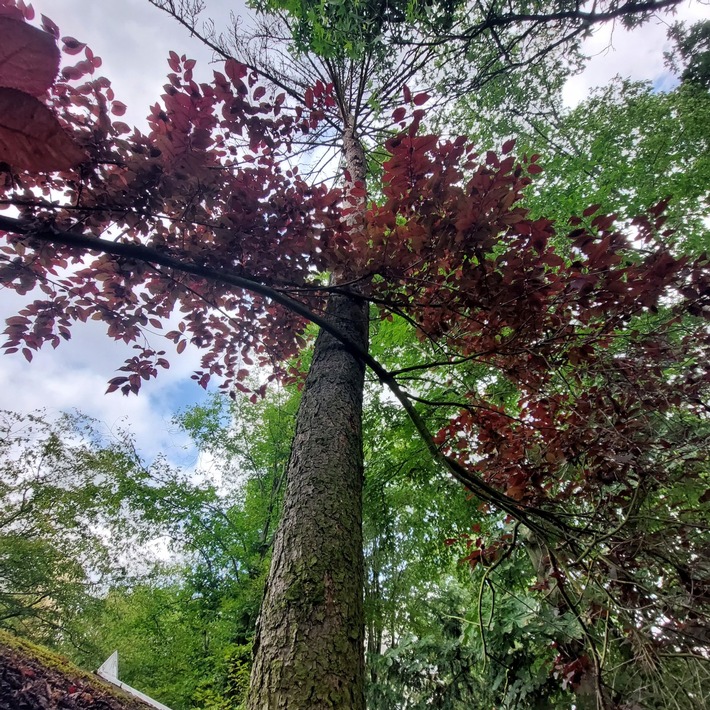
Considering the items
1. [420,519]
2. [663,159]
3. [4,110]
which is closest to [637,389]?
[4,110]

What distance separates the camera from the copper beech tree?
1.27 metres

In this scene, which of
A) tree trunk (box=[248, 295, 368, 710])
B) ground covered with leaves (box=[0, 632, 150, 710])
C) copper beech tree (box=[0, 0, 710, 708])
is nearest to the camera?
tree trunk (box=[248, 295, 368, 710])

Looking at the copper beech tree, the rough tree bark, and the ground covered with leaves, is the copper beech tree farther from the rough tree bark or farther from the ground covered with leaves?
the ground covered with leaves

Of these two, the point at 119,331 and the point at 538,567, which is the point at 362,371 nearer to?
the point at 119,331

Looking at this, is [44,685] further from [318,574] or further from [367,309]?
[367,309]

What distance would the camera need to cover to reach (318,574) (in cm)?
117

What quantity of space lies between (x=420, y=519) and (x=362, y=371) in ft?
11.2

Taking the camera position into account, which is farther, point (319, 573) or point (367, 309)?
point (367, 309)

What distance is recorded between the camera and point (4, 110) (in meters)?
0.30

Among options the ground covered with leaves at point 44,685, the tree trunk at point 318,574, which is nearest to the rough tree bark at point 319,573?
the tree trunk at point 318,574

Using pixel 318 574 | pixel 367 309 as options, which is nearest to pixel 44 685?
pixel 318 574

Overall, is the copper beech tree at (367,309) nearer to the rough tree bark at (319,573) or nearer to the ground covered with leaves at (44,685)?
the rough tree bark at (319,573)

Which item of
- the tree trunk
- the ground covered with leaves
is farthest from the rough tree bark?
the ground covered with leaves

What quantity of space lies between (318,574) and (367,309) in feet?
5.06
